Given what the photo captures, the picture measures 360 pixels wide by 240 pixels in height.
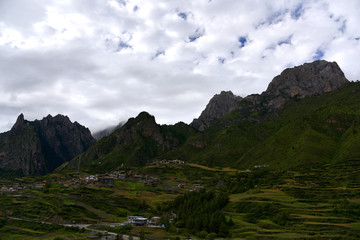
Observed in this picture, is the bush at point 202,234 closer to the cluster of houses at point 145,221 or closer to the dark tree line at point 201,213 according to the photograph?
the dark tree line at point 201,213

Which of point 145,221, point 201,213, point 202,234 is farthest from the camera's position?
point 145,221

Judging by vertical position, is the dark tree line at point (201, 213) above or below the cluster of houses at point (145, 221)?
above

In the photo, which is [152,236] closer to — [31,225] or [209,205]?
[209,205]

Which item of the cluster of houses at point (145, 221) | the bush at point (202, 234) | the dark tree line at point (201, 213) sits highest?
the dark tree line at point (201, 213)

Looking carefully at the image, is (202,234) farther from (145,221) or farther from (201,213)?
(145,221)

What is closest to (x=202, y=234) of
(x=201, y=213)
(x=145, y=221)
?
(x=201, y=213)

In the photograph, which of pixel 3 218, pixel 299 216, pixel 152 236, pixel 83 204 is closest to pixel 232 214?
pixel 299 216

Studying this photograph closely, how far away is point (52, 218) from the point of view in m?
108

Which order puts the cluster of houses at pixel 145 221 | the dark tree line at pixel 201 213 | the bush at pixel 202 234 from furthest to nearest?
the cluster of houses at pixel 145 221
the dark tree line at pixel 201 213
the bush at pixel 202 234

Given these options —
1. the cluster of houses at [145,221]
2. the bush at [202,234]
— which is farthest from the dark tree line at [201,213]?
the cluster of houses at [145,221]

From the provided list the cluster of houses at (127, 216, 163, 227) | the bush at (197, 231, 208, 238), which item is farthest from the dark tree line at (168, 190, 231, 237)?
the cluster of houses at (127, 216, 163, 227)

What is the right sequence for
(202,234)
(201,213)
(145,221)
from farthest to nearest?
(145,221), (201,213), (202,234)

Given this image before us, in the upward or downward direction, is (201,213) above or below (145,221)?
above

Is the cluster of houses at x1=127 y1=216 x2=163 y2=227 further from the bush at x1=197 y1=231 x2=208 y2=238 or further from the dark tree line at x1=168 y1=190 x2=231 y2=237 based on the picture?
the bush at x1=197 y1=231 x2=208 y2=238
